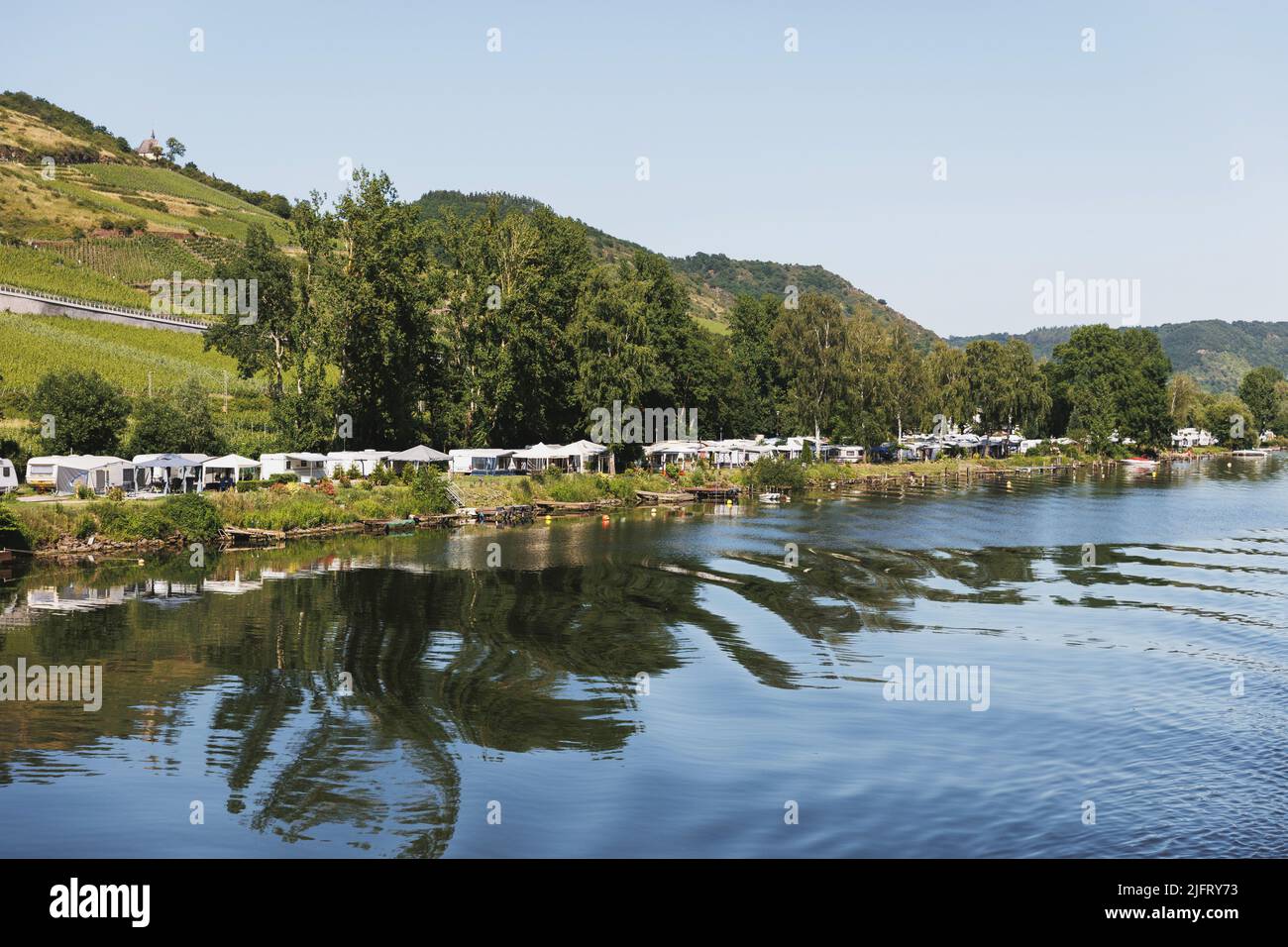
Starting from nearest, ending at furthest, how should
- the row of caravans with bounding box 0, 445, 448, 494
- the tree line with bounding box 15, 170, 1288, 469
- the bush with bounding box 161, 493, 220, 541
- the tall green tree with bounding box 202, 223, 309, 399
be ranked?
1. the bush with bounding box 161, 493, 220, 541
2. the row of caravans with bounding box 0, 445, 448, 494
3. the tree line with bounding box 15, 170, 1288, 469
4. the tall green tree with bounding box 202, 223, 309, 399

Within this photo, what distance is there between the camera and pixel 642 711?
1077 inches

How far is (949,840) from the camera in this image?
63.1 feet

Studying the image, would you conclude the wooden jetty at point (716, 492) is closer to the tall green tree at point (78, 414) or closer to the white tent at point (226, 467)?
the white tent at point (226, 467)

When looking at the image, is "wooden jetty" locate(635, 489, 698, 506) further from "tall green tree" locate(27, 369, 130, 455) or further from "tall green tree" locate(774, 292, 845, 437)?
"tall green tree" locate(27, 369, 130, 455)

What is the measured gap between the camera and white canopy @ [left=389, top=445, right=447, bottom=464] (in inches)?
3100

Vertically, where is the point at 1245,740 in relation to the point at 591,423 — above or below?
below

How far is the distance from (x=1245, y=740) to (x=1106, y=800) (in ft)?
21.6

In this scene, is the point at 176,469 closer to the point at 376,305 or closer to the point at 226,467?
the point at 226,467

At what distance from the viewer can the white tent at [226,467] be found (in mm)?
65562

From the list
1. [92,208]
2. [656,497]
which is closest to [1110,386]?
[656,497]

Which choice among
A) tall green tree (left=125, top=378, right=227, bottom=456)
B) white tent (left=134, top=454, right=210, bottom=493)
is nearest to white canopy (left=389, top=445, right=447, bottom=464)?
tall green tree (left=125, top=378, right=227, bottom=456)
